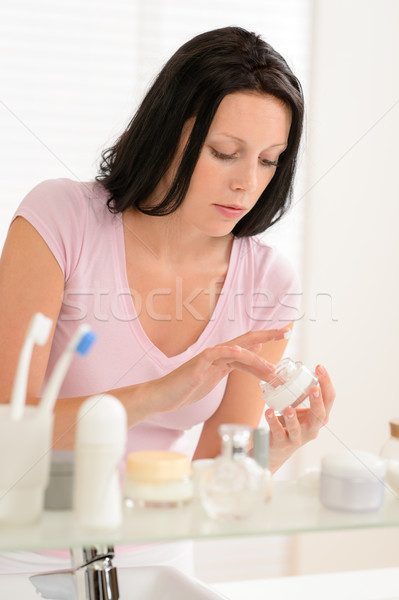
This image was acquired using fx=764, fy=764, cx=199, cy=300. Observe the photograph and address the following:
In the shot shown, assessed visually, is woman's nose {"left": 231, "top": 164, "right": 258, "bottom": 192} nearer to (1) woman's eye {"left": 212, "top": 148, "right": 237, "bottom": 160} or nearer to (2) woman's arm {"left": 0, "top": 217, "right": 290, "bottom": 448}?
(1) woman's eye {"left": 212, "top": 148, "right": 237, "bottom": 160}

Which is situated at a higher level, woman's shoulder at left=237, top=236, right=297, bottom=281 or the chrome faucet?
woman's shoulder at left=237, top=236, right=297, bottom=281

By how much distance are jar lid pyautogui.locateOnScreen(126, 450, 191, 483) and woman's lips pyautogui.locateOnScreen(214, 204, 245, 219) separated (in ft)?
1.68

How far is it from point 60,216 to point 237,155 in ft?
0.85

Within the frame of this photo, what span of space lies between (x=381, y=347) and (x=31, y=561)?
5.11ft

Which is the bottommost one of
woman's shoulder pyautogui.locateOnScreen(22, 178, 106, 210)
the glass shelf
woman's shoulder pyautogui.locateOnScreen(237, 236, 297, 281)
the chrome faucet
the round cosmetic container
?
the chrome faucet

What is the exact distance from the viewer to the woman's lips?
3.48ft

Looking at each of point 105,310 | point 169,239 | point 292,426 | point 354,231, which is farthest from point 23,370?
point 354,231

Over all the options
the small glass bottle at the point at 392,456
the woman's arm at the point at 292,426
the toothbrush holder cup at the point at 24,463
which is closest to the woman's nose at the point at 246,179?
the woman's arm at the point at 292,426

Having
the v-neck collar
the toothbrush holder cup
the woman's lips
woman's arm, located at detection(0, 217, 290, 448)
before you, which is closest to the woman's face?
the woman's lips

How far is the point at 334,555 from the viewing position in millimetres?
2369

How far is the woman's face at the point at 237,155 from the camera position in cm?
99

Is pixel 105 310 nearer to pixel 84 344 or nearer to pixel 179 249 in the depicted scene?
pixel 179 249

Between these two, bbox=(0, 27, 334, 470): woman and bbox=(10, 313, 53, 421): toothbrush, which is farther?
bbox=(0, 27, 334, 470): woman

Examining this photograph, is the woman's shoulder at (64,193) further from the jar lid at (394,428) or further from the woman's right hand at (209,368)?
the jar lid at (394,428)
